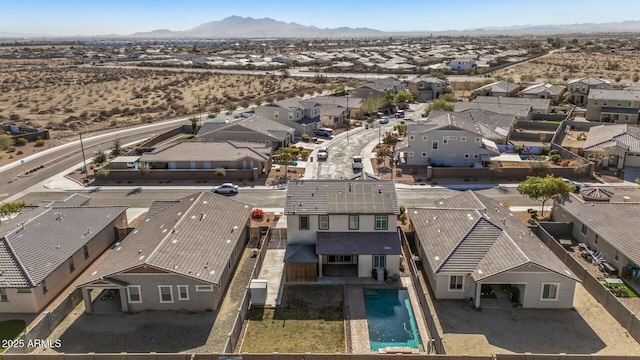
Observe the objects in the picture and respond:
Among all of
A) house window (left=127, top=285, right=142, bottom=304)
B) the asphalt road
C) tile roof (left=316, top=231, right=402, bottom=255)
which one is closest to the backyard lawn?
tile roof (left=316, top=231, right=402, bottom=255)

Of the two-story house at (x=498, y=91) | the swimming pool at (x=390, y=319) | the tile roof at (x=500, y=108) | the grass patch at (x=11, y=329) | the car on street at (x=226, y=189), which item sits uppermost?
the two-story house at (x=498, y=91)

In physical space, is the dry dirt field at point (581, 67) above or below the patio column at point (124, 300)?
above

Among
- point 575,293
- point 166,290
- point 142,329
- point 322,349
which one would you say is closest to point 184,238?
point 166,290

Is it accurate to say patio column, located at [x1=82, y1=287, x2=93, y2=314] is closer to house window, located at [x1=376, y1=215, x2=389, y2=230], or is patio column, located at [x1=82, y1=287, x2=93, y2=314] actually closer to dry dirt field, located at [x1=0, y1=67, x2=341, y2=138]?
house window, located at [x1=376, y1=215, x2=389, y2=230]

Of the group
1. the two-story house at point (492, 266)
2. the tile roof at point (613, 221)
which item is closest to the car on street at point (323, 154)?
the two-story house at point (492, 266)

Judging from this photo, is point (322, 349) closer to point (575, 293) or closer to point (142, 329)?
point (142, 329)

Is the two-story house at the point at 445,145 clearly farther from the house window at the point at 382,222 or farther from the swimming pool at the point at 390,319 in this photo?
the swimming pool at the point at 390,319

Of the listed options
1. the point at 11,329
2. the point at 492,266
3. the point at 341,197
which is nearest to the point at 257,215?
the point at 341,197
